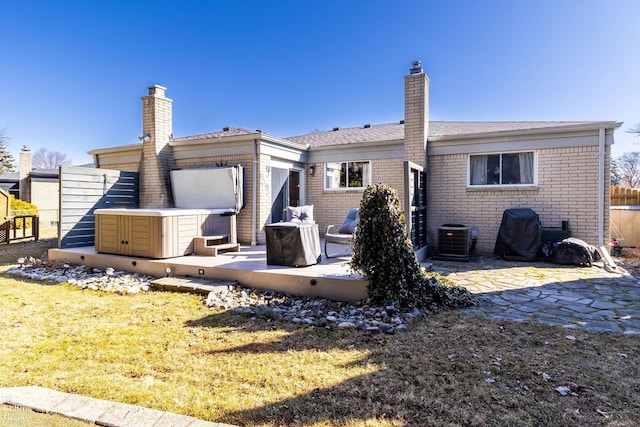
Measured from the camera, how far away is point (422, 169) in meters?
8.34

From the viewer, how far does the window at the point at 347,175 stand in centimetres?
988

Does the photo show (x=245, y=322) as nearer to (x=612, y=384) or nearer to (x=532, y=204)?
(x=612, y=384)

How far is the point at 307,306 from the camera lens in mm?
4730

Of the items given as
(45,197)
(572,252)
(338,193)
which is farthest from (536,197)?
(45,197)

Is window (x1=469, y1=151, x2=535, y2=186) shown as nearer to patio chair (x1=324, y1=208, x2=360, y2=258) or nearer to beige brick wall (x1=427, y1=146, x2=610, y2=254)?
beige brick wall (x1=427, y1=146, x2=610, y2=254)

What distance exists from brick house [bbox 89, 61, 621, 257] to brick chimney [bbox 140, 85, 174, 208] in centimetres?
3

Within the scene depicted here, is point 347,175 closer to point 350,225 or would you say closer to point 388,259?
point 350,225

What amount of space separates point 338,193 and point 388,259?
5696 millimetres

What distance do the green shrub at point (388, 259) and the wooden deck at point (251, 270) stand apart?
31 centimetres

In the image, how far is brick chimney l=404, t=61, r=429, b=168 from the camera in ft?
27.9

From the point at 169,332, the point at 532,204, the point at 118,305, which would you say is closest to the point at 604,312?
the point at 532,204

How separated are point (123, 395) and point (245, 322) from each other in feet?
5.79

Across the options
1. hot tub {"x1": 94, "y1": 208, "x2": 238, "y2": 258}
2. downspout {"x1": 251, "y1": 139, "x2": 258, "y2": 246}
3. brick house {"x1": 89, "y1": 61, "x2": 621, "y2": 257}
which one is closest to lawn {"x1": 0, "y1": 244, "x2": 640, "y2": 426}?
hot tub {"x1": 94, "y1": 208, "x2": 238, "y2": 258}

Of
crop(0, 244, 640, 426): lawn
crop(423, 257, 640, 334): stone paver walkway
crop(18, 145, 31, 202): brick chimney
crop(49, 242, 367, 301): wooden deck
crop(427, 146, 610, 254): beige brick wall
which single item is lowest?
crop(0, 244, 640, 426): lawn
